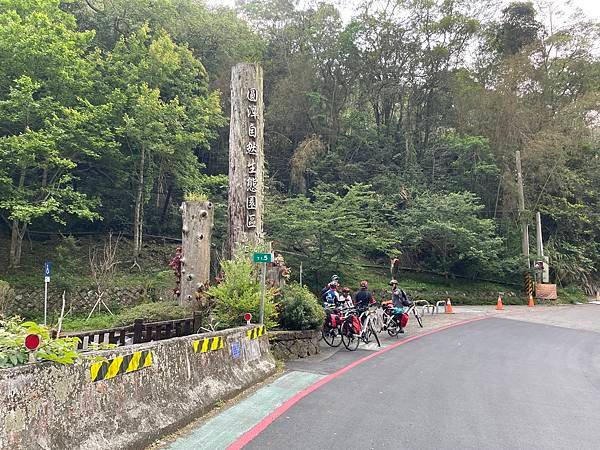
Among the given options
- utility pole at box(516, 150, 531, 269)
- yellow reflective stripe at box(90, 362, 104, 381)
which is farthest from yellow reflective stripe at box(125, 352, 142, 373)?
utility pole at box(516, 150, 531, 269)

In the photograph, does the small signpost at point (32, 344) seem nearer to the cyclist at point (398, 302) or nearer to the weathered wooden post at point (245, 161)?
the weathered wooden post at point (245, 161)

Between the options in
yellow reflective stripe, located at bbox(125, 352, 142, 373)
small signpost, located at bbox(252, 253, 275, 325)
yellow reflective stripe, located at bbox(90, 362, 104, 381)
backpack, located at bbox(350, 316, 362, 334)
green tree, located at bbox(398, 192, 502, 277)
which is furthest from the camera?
green tree, located at bbox(398, 192, 502, 277)

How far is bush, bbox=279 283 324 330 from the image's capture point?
10.6 m

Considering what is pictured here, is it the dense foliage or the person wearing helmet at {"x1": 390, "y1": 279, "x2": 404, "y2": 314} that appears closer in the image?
the person wearing helmet at {"x1": 390, "y1": 279, "x2": 404, "y2": 314}

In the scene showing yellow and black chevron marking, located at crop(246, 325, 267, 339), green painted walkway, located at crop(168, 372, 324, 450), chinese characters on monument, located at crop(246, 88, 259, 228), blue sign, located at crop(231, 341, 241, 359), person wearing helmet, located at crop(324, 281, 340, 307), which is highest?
chinese characters on monument, located at crop(246, 88, 259, 228)

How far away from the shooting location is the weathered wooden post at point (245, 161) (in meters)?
12.0

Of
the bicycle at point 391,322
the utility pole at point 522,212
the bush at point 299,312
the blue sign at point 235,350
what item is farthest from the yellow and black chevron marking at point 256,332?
the utility pole at point 522,212

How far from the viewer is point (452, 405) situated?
21.8ft

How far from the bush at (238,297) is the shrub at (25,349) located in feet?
17.6

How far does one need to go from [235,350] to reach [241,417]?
1640mm

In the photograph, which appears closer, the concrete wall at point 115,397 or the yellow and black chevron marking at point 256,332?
the concrete wall at point 115,397

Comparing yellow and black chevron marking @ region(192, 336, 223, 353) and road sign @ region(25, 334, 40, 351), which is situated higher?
road sign @ region(25, 334, 40, 351)

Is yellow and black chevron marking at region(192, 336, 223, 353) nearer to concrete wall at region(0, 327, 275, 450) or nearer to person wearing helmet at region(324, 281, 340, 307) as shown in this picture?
concrete wall at region(0, 327, 275, 450)

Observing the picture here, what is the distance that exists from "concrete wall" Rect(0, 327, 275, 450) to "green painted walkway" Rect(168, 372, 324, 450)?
0.75 feet
